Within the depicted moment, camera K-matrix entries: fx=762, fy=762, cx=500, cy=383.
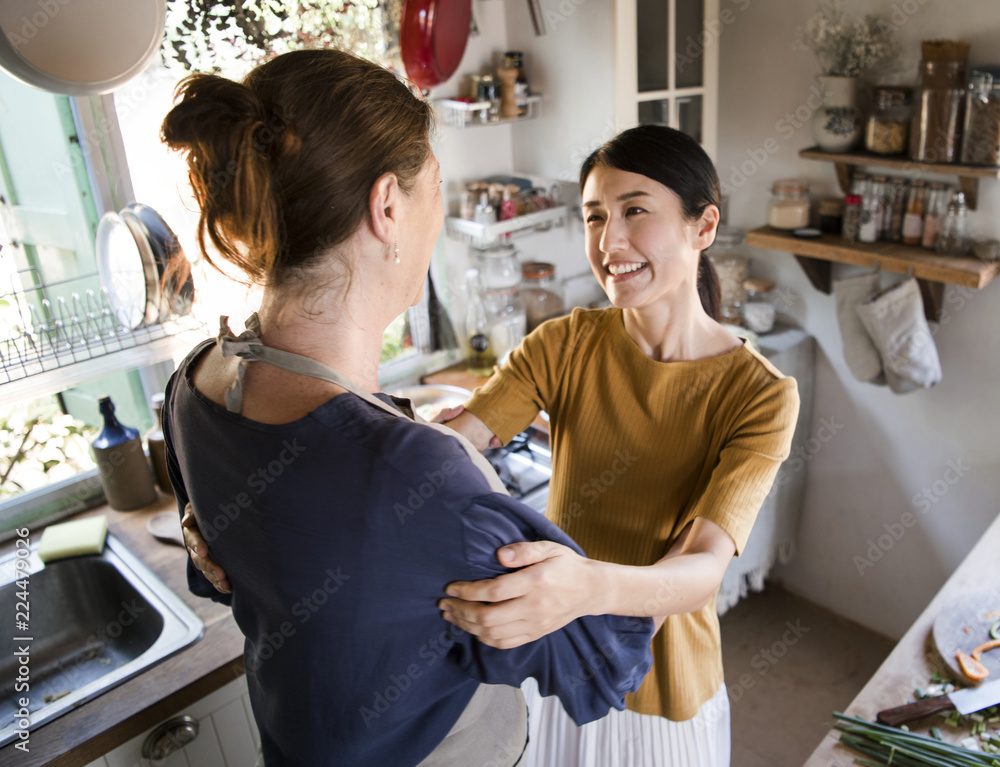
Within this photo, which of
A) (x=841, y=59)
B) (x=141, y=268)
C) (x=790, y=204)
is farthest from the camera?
(x=790, y=204)

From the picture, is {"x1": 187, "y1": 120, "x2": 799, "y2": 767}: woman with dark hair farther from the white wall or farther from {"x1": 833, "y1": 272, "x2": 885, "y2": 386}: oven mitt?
the white wall

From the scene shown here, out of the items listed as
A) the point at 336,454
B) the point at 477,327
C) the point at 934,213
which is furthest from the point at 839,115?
the point at 336,454

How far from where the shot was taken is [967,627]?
1.40m

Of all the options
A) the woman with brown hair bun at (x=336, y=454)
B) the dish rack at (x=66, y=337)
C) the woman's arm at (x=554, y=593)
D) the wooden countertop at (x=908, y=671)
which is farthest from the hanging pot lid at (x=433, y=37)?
the wooden countertop at (x=908, y=671)

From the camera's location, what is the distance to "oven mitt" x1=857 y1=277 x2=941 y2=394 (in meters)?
2.09

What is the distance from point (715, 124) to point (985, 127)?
0.71m

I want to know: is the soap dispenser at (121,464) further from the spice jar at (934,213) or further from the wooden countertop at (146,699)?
the spice jar at (934,213)

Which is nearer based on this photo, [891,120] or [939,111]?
[939,111]

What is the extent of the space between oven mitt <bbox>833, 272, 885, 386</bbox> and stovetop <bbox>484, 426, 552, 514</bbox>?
3.15ft

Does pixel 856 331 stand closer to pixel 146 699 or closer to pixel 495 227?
pixel 495 227

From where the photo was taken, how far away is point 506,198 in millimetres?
2184

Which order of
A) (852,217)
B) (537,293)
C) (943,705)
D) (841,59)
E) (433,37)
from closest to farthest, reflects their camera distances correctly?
(943,705) < (433,37) < (841,59) < (852,217) < (537,293)

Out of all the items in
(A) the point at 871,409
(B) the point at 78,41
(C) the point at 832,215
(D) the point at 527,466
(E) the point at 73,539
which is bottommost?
(A) the point at 871,409

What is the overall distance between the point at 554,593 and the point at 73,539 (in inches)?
49.5
